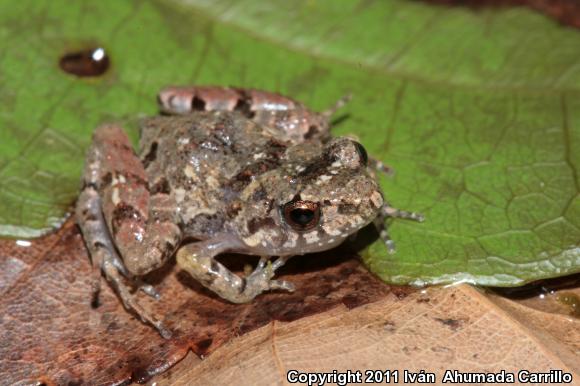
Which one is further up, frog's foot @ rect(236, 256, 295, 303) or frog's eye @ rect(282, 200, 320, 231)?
frog's eye @ rect(282, 200, 320, 231)

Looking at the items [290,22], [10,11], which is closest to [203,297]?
[290,22]

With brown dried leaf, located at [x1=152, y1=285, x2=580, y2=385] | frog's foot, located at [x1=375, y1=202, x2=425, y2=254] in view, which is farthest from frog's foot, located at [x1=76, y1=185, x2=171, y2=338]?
frog's foot, located at [x1=375, y1=202, x2=425, y2=254]

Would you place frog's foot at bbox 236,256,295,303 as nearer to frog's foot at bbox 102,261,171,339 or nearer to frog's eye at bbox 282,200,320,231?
frog's eye at bbox 282,200,320,231

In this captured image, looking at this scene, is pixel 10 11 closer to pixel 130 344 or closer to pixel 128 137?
pixel 128 137

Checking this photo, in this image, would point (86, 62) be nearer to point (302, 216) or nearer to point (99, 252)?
point (99, 252)

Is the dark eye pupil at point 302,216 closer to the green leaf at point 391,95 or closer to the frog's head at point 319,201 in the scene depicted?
the frog's head at point 319,201

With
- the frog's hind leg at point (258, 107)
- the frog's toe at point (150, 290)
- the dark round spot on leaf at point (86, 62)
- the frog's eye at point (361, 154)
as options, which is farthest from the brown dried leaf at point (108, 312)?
the dark round spot on leaf at point (86, 62)
